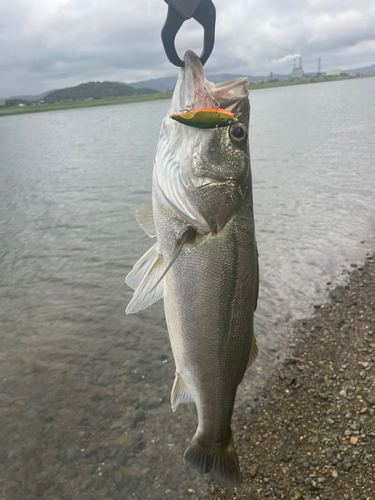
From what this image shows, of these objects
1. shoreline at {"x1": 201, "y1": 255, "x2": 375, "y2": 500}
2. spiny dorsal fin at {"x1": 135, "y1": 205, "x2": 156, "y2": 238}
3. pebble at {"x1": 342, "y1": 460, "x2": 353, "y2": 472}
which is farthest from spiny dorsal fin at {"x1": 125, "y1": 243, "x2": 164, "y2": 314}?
pebble at {"x1": 342, "y1": 460, "x2": 353, "y2": 472}

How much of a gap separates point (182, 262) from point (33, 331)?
7.02 meters

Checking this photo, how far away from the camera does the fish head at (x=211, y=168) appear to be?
8.06 ft

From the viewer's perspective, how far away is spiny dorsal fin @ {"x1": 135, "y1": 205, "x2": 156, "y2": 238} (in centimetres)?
291

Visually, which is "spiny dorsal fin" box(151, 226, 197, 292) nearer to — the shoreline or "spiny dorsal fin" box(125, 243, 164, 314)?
"spiny dorsal fin" box(125, 243, 164, 314)

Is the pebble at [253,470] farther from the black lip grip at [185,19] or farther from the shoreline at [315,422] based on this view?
the black lip grip at [185,19]

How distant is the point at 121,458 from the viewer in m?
5.14

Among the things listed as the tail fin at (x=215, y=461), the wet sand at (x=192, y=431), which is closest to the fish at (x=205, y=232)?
the tail fin at (x=215, y=461)

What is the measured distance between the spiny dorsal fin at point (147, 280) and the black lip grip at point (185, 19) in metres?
1.29

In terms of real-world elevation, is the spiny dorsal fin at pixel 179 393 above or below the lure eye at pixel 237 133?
below

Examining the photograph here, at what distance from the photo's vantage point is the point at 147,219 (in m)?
2.94

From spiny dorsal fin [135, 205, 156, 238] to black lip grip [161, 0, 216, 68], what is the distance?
1.08 m

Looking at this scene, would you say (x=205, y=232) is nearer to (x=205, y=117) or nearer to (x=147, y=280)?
(x=147, y=280)

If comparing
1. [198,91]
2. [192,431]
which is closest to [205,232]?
[198,91]

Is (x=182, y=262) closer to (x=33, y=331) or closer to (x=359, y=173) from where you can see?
(x=33, y=331)
